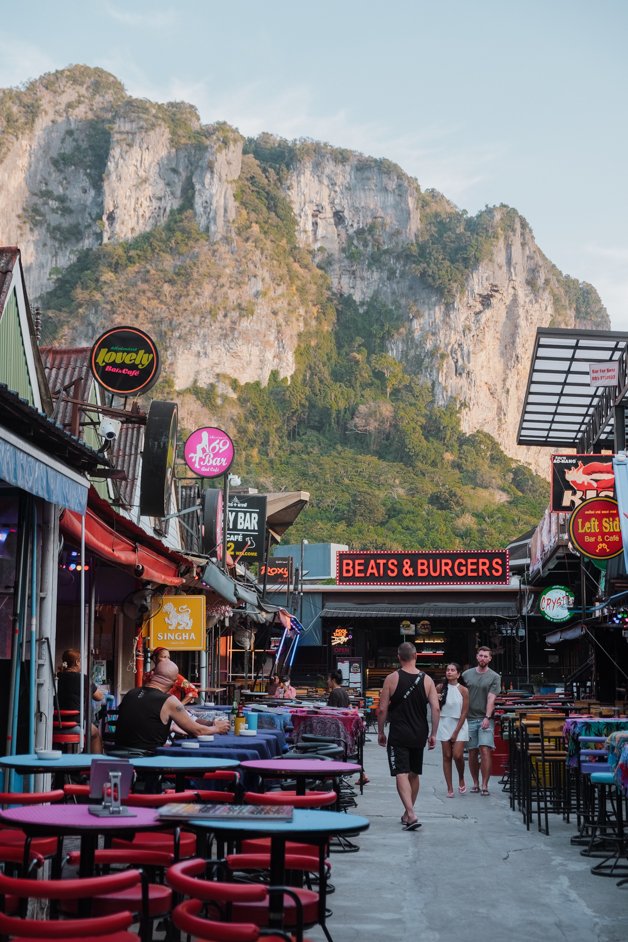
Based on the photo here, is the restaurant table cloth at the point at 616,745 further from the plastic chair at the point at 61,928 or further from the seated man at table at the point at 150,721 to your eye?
the plastic chair at the point at 61,928

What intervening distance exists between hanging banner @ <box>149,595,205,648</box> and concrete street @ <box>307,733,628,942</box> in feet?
13.6

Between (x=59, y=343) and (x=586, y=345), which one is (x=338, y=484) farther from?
(x=586, y=345)

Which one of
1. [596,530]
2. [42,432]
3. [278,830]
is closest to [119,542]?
[42,432]

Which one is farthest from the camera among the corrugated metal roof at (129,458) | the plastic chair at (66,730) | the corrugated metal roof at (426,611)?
the corrugated metal roof at (426,611)

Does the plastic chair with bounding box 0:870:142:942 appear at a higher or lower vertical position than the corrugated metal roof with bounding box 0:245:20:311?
lower

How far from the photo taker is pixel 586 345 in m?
20.1

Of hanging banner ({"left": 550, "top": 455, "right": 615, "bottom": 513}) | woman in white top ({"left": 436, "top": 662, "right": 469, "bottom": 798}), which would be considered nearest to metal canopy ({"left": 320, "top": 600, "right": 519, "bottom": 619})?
hanging banner ({"left": 550, "top": 455, "right": 615, "bottom": 513})

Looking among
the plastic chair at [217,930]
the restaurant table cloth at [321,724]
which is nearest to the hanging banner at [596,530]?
the restaurant table cloth at [321,724]

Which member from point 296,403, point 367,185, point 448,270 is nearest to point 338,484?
point 296,403

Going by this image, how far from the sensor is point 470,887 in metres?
7.09

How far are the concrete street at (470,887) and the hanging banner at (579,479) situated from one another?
10.8 metres

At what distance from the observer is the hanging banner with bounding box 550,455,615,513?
807 inches

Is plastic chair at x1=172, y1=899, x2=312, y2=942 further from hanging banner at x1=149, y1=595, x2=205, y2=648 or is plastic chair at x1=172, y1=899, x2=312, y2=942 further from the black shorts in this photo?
hanging banner at x1=149, y1=595, x2=205, y2=648

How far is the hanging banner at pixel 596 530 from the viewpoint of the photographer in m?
16.3
